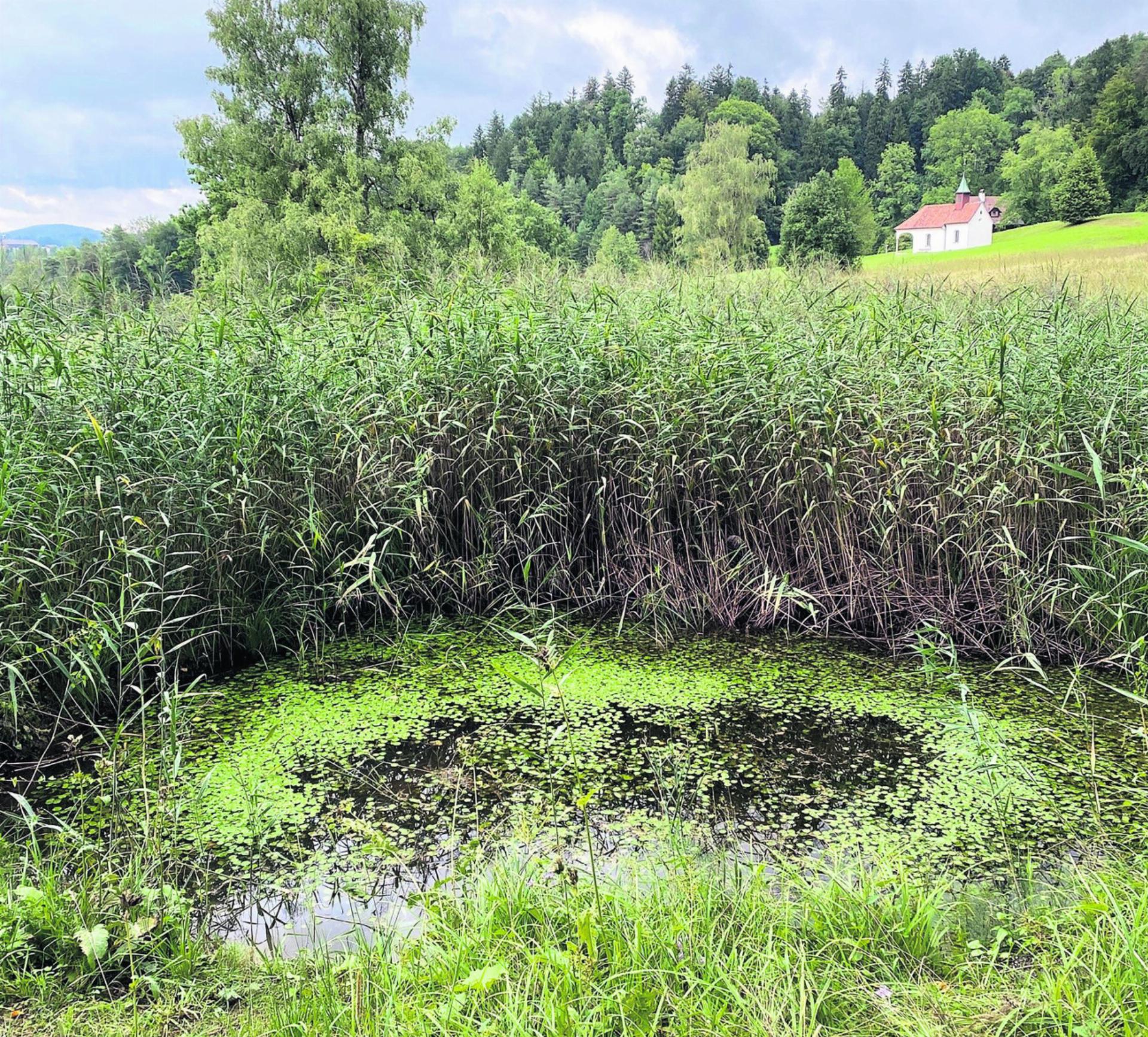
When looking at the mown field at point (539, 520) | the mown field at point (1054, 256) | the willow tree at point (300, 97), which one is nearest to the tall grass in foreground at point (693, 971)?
the mown field at point (539, 520)

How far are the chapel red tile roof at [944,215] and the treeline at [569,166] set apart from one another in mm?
2264

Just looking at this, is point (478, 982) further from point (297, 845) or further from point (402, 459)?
point (402, 459)

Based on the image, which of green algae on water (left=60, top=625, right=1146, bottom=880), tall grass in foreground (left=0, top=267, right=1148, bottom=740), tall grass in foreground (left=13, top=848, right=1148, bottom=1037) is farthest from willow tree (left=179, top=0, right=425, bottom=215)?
tall grass in foreground (left=13, top=848, right=1148, bottom=1037)

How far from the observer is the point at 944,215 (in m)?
49.1

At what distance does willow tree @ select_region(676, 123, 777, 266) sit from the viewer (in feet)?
97.7

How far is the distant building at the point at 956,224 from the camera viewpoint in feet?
156

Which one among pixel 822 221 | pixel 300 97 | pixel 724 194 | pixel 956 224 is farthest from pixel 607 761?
pixel 956 224

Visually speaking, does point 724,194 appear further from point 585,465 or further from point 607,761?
point 607,761

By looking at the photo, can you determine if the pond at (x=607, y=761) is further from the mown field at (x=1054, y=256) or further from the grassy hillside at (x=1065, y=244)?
the grassy hillside at (x=1065, y=244)

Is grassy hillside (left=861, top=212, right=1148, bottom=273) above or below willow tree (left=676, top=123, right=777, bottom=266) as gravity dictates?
below

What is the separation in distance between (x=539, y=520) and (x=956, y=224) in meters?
53.6

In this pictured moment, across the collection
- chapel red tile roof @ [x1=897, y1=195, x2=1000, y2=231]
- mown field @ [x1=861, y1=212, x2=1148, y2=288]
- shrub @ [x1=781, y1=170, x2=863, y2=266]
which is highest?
chapel red tile roof @ [x1=897, y1=195, x2=1000, y2=231]

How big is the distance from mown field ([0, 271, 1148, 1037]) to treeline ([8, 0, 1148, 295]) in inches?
39.3

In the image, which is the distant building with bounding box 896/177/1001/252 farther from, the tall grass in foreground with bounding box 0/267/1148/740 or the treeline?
the tall grass in foreground with bounding box 0/267/1148/740
